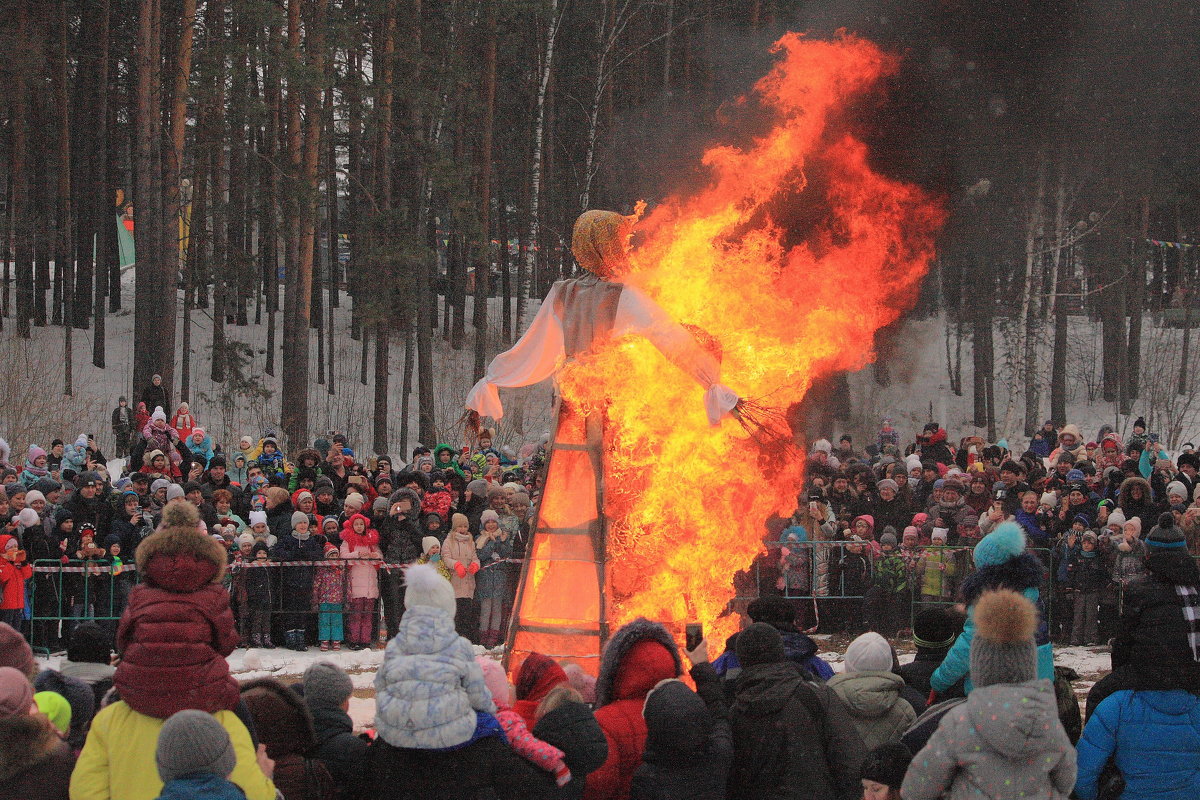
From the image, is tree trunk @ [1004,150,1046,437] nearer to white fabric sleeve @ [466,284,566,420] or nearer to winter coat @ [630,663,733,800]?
white fabric sleeve @ [466,284,566,420]

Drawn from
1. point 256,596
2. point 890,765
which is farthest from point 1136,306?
point 890,765

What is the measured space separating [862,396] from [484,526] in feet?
74.3

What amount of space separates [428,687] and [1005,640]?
1.88 m

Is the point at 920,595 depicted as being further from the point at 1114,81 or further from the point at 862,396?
the point at 862,396

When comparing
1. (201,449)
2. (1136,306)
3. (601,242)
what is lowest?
(201,449)

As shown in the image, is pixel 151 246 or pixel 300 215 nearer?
pixel 151 246

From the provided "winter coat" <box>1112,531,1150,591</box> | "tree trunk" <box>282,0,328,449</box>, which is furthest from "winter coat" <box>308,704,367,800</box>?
"tree trunk" <box>282,0,328,449</box>

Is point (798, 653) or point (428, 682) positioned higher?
point (428, 682)

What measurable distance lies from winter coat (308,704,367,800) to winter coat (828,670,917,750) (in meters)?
2.02

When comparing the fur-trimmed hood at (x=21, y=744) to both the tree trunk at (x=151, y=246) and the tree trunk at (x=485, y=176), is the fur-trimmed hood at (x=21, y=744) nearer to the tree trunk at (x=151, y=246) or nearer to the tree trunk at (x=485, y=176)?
the tree trunk at (x=151, y=246)

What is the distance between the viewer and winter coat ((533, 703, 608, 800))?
486 centimetres

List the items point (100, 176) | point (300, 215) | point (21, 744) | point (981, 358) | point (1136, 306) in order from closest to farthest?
point (21, 744) → point (300, 215) → point (100, 176) → point (981, 358) → point (1136, 306)

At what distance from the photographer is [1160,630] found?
5.37m

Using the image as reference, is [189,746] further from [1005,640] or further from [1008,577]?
[1008,577]
